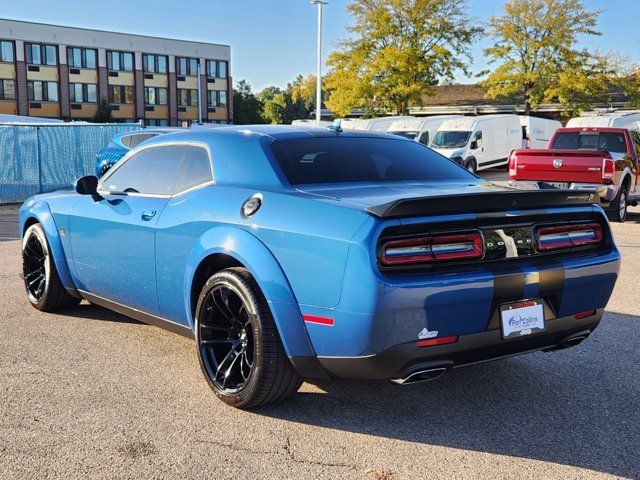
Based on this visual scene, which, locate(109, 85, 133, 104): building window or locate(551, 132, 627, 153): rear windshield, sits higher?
locate(109, 85, 133, 104): building window

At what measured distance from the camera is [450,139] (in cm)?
2812

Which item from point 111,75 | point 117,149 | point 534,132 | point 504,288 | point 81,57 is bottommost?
point 504,288

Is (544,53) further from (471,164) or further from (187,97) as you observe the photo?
(187,97)

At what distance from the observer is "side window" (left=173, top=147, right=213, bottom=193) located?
4.35 meters

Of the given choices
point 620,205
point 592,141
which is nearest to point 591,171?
point 620,205

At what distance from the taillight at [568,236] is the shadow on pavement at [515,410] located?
90 centimetres

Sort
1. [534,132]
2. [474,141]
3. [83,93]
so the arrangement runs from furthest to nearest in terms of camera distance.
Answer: [83,93], [534,132], [474,141]

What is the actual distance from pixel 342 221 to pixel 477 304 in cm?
74

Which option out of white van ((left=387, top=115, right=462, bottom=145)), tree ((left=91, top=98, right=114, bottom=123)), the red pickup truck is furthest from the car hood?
tree ((left=91, top=98, right=114, bottom=123))

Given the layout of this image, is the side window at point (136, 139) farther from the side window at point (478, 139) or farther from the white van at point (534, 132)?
the white van at point (534, 132)

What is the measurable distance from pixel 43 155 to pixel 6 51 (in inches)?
1786

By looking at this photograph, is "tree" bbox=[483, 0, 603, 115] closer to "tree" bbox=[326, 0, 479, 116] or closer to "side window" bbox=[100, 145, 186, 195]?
"tree" bbox=[326, 0, 479, 116]

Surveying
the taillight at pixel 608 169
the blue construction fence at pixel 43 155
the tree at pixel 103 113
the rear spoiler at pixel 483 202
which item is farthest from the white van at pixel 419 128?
the tree at pixel 103 113

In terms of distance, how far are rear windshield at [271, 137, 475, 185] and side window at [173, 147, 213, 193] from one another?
1.53 feet
